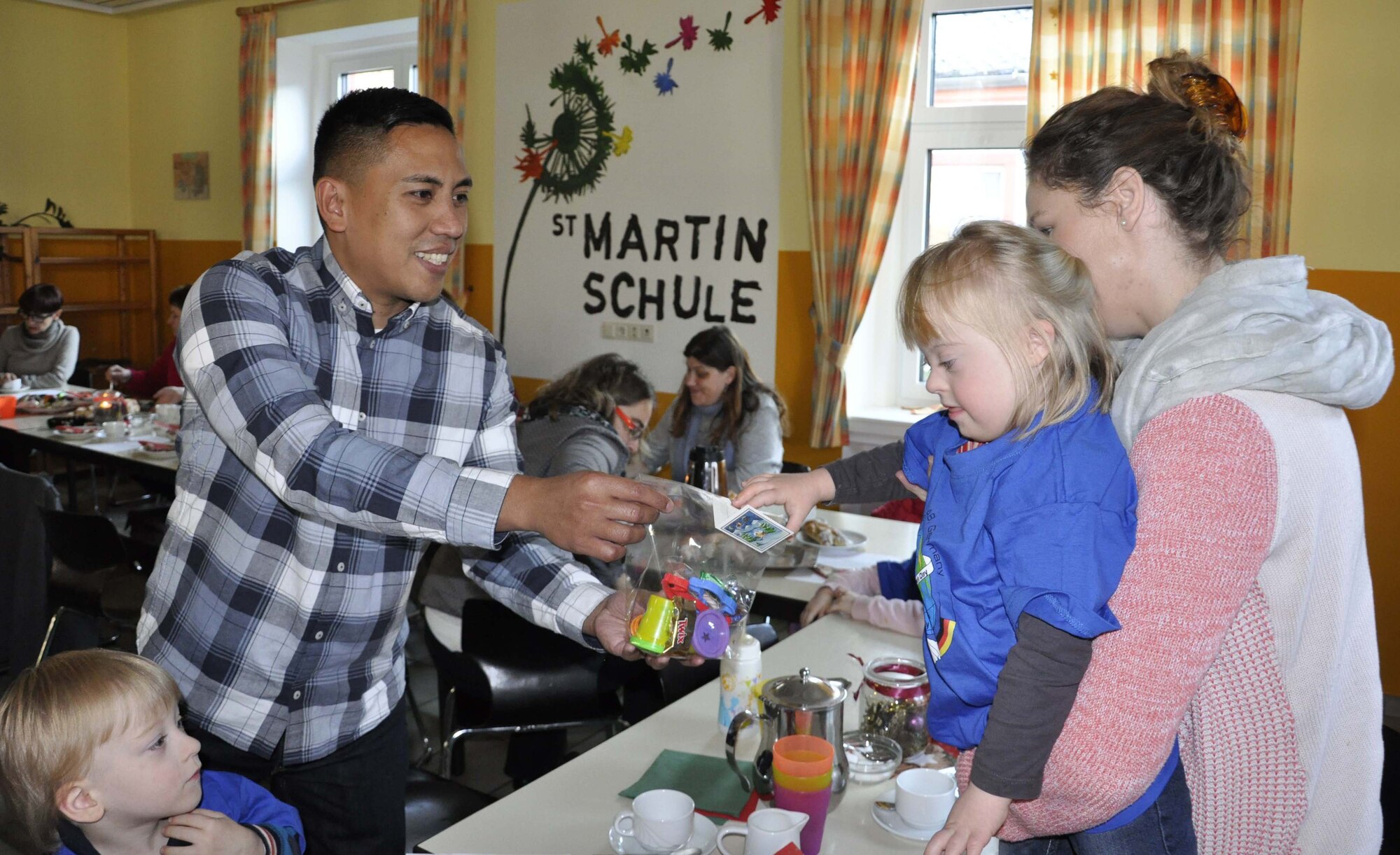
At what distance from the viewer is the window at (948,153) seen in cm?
470

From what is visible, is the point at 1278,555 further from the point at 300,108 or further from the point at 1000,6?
the point at 300,108

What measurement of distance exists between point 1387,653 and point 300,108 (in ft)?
23.1

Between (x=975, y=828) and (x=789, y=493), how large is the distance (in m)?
0.49

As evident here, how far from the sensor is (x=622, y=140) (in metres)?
5.59

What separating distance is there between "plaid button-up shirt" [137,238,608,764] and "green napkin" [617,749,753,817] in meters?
0.26

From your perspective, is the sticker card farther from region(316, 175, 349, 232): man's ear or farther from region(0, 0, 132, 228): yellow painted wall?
region(0, 0, 132, 228): yellow painted wall

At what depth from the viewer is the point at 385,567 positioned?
1665 mm

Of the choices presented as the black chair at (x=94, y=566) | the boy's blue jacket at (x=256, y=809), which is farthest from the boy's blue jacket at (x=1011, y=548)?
the black chair at (x=94, y=566)

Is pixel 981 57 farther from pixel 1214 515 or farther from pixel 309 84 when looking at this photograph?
pixel 309 84

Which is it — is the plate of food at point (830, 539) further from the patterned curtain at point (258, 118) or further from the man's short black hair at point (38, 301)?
the patterned curtain at point (258, 118)

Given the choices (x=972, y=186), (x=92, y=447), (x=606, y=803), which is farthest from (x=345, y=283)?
(x=972, y=186)

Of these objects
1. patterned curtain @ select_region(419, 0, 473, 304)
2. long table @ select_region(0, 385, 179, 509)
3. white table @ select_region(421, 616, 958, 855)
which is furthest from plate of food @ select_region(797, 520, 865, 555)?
patterned curtain @ select_region(419, 0, 473, 304)

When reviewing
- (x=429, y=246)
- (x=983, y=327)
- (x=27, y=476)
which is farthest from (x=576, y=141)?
(x=983, y=327)

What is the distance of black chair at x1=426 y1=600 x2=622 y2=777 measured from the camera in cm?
263
